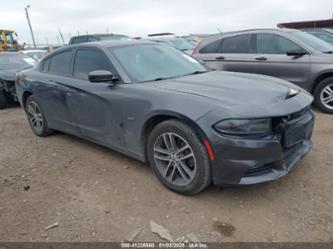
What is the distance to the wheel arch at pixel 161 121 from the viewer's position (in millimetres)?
2618

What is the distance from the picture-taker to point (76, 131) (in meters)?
4.11

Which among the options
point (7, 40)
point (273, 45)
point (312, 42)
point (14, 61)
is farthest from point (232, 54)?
point (7, 40)

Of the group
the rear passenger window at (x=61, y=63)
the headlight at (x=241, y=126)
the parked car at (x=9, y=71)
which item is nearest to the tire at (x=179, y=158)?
the headlight at (x=241, y=126)

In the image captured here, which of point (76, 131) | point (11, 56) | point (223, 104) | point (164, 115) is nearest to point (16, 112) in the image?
point (11, 56)

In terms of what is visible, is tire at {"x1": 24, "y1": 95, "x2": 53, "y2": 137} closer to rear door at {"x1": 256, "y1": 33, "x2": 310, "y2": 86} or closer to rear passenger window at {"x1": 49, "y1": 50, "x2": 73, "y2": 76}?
rear passenger window at {"x1": 49, "y1": 50, "x2": 73, "y2": 76}

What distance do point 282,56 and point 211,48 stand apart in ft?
5.64

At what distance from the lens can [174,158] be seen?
2914 mm

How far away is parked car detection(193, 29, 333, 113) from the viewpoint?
5469 mm

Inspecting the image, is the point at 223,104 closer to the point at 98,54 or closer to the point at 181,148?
the point at 181,148

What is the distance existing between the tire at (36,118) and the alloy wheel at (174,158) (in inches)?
102

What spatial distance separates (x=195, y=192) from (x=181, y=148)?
0.45 metres

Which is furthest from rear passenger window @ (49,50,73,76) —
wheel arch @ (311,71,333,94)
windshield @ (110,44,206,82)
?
wheel arch @ (311,71,333,94)

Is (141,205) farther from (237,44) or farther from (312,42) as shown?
(312,42)

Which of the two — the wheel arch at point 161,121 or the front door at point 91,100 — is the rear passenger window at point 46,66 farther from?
the wheel arch at point 161,121
